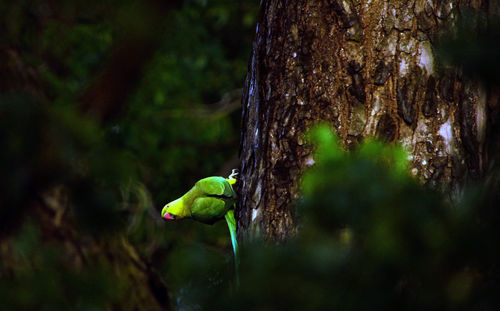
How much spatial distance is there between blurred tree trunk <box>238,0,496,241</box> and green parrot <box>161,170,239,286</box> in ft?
1.12

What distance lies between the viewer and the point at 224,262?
1288 millimetres

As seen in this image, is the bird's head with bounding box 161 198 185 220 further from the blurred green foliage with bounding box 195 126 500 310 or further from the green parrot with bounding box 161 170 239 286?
the blurred green foliage with bounding box 195 126 500 310

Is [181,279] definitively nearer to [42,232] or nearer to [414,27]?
[42,232]

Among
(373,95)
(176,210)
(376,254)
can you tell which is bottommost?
(176,210)

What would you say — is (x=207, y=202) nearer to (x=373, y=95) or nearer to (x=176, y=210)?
(x=176, y=210)

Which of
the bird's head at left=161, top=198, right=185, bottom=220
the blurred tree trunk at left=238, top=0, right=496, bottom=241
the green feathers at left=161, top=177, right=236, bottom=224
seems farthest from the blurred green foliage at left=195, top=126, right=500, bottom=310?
the bird's head at left=161, top=198, right=185, bottom=220

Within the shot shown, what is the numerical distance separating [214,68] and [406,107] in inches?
236

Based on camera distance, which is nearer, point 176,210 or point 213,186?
point 213,186

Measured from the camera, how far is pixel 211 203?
8.43 ft

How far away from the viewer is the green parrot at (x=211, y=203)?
8.28 ft

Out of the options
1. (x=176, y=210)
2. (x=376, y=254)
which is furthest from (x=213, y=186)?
(x=376, y=254)

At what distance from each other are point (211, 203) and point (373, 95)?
31.7 inches

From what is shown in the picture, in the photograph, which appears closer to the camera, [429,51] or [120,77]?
[120,77]

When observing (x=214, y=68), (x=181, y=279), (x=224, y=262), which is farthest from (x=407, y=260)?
(x=214, y=68)
